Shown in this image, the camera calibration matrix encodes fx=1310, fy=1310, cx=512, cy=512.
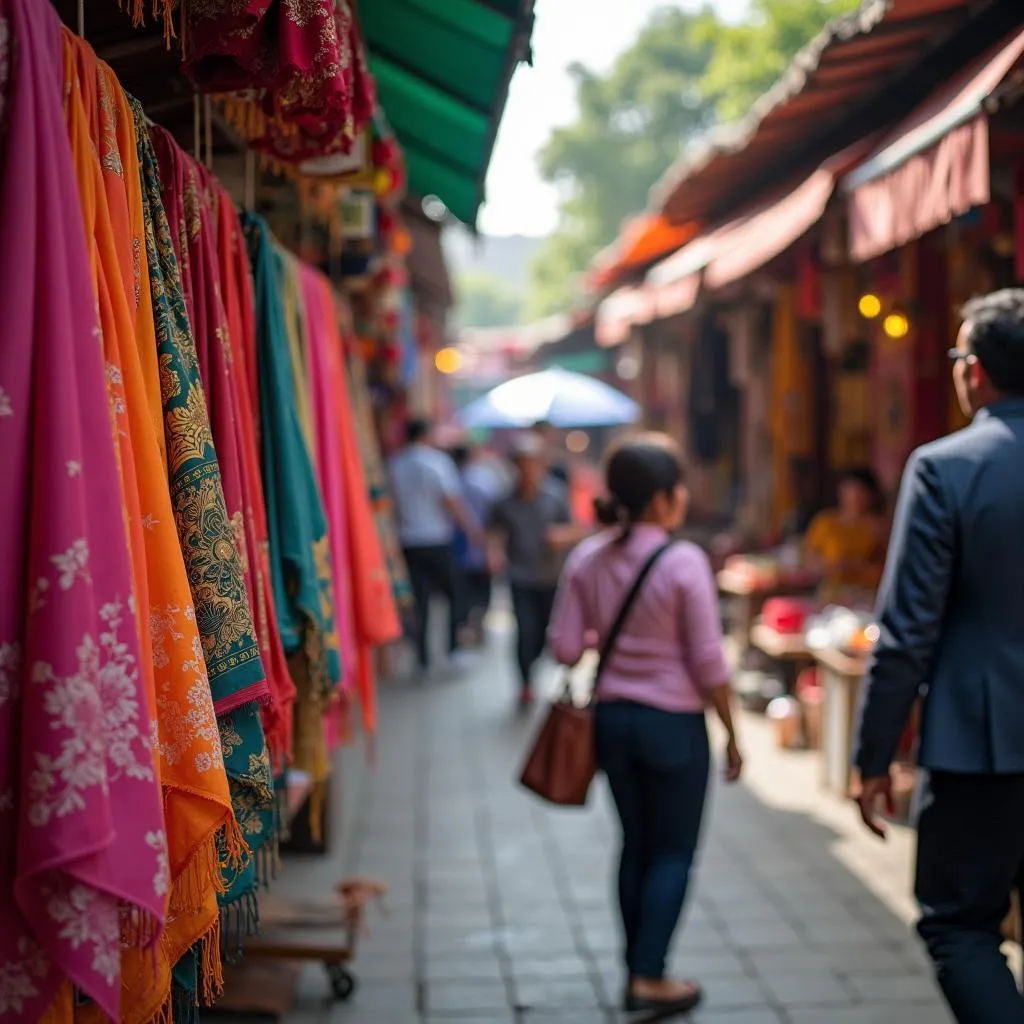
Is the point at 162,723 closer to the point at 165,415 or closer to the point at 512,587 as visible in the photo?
the point at 165,415

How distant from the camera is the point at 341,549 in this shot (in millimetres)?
3613

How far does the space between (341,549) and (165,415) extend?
57.1 inches

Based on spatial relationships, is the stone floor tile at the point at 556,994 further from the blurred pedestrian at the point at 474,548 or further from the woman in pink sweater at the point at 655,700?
the blurred pedestrian at the point at 474,548

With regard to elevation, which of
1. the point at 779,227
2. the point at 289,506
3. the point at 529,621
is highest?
the point at 779,227

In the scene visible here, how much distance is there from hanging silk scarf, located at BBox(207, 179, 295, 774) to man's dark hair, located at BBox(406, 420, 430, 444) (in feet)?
22.4

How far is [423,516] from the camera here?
9797 mm

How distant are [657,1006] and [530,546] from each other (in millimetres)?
5166

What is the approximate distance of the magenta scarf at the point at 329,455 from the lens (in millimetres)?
3541

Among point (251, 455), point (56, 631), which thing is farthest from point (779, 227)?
point (56, 631)

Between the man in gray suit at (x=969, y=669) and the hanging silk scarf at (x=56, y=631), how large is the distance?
1780 millimetres

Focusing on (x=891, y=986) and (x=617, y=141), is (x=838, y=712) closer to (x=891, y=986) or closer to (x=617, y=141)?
(x=891, y=986)

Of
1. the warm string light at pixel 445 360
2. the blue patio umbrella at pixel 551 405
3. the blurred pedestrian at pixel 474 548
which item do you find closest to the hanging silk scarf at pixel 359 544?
the blurred pedestrian at pixel 474 548

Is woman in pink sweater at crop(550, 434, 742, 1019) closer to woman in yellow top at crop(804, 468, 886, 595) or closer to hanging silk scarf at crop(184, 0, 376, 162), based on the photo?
hanging silk scarf at crop(184, 0, 376, 162)

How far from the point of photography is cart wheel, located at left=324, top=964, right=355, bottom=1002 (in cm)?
400
